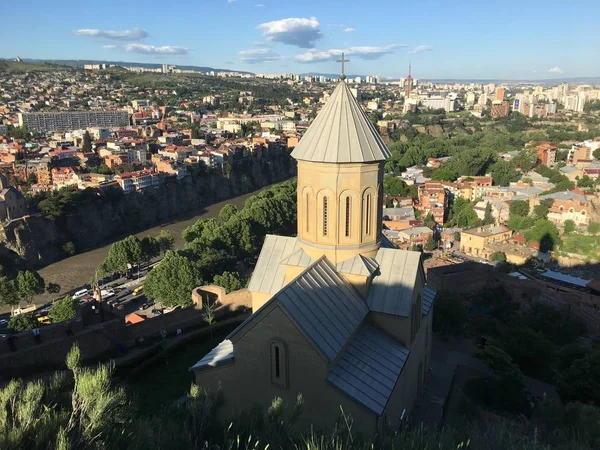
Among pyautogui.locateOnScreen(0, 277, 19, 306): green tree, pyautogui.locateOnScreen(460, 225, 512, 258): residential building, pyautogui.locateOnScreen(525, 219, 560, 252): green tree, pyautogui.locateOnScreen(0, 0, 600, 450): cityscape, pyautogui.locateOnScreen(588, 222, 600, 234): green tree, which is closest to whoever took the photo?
pyautogui.locateOnScreen(0, 0, 600, 450): cityscape

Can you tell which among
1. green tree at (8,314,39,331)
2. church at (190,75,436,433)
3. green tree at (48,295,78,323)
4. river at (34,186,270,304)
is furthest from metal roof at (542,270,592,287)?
green tree at (8,314,39,331)

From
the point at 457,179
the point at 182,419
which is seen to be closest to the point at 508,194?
the point at 457,179

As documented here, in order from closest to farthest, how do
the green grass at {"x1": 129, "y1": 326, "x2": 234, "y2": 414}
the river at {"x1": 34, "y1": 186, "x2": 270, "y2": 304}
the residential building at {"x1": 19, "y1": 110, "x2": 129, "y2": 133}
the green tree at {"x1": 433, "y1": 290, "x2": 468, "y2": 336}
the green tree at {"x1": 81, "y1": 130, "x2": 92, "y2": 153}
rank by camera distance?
the green grass at {"x1": 129, "y1": 326, "x2": 234, "y2": 414} < the green tree at {"x1": 433, "y1": 290, "x2": 468, "y2": 336} < the river at {"x1": 34, "y1": 186, "x2": 270, "y2": 304} < the green tree at {"x1": 81, "y1": 130, "x2": 92, "y2": 153} < the residential building at {"x1": 19, "y1": 110, "x2": 129, "y2": 133}

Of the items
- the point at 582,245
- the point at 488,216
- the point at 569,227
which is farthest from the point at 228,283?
the point at 569,227

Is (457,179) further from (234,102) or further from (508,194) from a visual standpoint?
(234,102)

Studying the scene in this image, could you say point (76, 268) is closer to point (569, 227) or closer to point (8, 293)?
point (8, 293)

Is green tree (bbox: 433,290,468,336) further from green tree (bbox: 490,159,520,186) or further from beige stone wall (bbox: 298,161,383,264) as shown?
green tree (bbox: 490,159,520,186)
